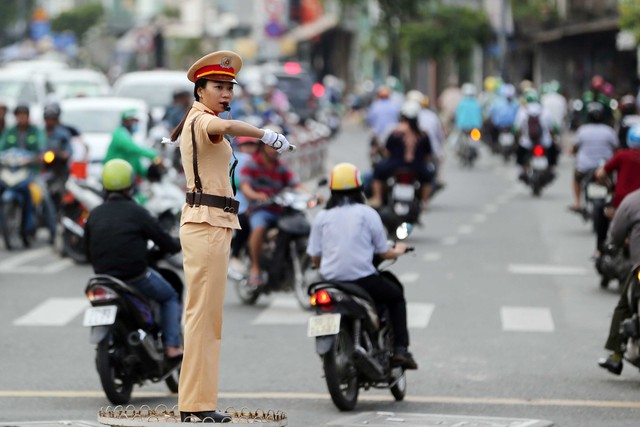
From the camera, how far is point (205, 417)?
27.8 ft

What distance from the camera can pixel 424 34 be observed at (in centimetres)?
6088

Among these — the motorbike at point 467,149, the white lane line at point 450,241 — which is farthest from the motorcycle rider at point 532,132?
the motorbike at point 467,149

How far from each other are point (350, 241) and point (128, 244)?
1404 millimetres

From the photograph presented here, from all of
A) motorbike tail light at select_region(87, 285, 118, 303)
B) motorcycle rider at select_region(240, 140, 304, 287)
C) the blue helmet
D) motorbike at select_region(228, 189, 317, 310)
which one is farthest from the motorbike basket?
motorcycle rider at select_region(240, 140, 304, 287)

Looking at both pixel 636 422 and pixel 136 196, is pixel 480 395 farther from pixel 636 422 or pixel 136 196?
pixel 136 196

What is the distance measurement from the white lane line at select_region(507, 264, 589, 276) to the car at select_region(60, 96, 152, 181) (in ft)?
25.5

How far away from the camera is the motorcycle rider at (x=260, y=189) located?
16578mm

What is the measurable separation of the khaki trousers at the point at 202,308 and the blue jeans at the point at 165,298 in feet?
9.74

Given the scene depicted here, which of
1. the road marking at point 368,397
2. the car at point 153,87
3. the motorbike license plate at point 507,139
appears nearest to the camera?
Answer: the road marking at point 368,397

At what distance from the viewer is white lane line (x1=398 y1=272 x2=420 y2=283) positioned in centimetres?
1873

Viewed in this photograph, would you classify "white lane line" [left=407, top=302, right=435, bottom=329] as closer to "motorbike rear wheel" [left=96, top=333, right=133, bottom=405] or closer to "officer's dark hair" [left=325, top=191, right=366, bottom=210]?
"officer's dark hair" [left=325, top=191, right=366, bottom=210]

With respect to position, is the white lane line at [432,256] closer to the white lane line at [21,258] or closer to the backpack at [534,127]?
the white lane line at [21,258]

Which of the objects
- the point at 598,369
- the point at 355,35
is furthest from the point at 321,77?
the point at 598,369

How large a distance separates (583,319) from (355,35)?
237 feet
